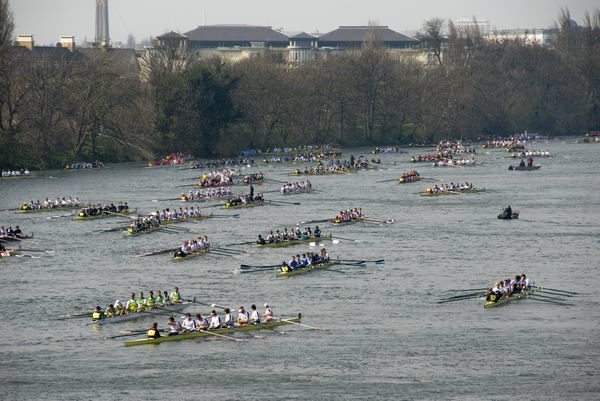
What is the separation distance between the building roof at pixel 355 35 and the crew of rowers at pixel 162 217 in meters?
112

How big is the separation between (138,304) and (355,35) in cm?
14555

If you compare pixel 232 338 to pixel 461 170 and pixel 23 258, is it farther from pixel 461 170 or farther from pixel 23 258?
pixel 461 170

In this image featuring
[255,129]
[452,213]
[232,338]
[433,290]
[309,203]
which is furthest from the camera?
[255,129]

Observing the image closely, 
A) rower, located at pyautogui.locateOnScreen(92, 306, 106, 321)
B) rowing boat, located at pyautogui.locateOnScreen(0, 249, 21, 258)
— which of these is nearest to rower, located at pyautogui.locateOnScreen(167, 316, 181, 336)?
rower, located at pyautogui.locateOnScreen(92, 306, 106, 321)

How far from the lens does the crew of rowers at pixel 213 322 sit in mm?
36250

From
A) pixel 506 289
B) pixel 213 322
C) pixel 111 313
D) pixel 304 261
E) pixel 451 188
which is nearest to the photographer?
pixel 213 322

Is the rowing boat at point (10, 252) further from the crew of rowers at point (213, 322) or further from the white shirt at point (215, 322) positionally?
the white shirt at point (215, 322)

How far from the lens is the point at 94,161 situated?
335ft

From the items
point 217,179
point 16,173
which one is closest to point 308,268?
point 217,179

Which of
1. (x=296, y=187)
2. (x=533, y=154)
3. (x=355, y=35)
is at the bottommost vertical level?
(x=296, y=187)

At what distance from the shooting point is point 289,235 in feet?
181

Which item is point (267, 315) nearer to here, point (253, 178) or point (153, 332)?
point (153, 332)

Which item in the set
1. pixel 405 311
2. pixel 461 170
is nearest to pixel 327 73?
pixel 461 170

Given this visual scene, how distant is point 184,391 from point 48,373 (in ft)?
16.2
